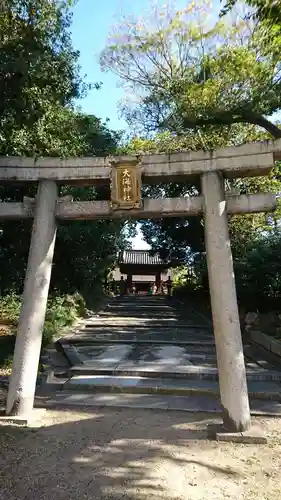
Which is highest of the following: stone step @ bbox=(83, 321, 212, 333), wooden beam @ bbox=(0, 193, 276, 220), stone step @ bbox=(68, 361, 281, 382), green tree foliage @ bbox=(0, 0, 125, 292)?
green tree foliage @ bbox=(0, 0, 125, 292)

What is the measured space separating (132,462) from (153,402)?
2369 mm

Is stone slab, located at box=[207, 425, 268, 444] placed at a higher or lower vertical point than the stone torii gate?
lower

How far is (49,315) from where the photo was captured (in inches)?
508

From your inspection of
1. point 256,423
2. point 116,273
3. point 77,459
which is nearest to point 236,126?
point 256,423

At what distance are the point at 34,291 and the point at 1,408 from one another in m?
1.91

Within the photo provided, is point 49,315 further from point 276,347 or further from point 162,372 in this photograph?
point 276,347

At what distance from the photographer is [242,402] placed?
5023 mm

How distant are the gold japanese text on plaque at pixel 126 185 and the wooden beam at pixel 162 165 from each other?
0.10 meters

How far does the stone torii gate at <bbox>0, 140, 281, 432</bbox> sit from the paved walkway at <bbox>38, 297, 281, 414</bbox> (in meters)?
1.29

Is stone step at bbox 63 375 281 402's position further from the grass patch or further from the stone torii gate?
the grass patch

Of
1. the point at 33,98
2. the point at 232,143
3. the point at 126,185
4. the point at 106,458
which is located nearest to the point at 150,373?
the point at 106,458

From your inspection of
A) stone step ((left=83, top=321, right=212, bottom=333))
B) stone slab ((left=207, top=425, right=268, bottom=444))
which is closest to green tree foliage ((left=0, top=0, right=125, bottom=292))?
stone step ((left=83, top=321, right=212, bottom=333))

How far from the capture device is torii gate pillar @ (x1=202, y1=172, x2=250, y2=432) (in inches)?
198

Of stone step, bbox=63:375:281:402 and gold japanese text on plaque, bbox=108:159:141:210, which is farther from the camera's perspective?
stone step, bbox=63:375:281:402
